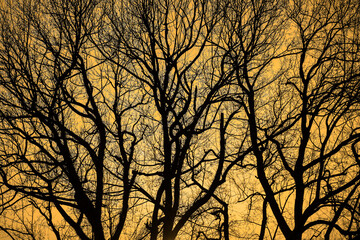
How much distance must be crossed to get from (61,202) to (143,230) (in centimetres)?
489

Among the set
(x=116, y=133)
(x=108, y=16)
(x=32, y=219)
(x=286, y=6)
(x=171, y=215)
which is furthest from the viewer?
(x=32, y=219)

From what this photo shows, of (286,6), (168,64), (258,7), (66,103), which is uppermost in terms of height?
(286,6)

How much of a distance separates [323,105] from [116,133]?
659 centimetres

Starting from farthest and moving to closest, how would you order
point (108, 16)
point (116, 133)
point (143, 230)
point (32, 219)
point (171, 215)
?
1. point (32, 219)
2. point (143, 230)
3. point (116, 133)
4. point (108, 16)
5. point (171, 215)

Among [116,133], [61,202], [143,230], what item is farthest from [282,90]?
[61,202]

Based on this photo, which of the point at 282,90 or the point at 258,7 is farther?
the point at 282,90

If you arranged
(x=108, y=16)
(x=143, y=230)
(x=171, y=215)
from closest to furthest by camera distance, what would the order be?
(x=171, y=215), (x=108, y=16), (x=143, y=230)

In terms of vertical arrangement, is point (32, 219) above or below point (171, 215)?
above

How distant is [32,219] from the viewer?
15.1m

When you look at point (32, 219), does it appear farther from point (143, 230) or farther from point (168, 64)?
point (168, 64)

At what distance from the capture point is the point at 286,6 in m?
12.9

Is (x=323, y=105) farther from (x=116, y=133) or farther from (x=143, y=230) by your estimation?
(x=143, y=230)

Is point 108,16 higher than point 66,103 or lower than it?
higher

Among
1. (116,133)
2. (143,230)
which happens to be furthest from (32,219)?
(116,133)
